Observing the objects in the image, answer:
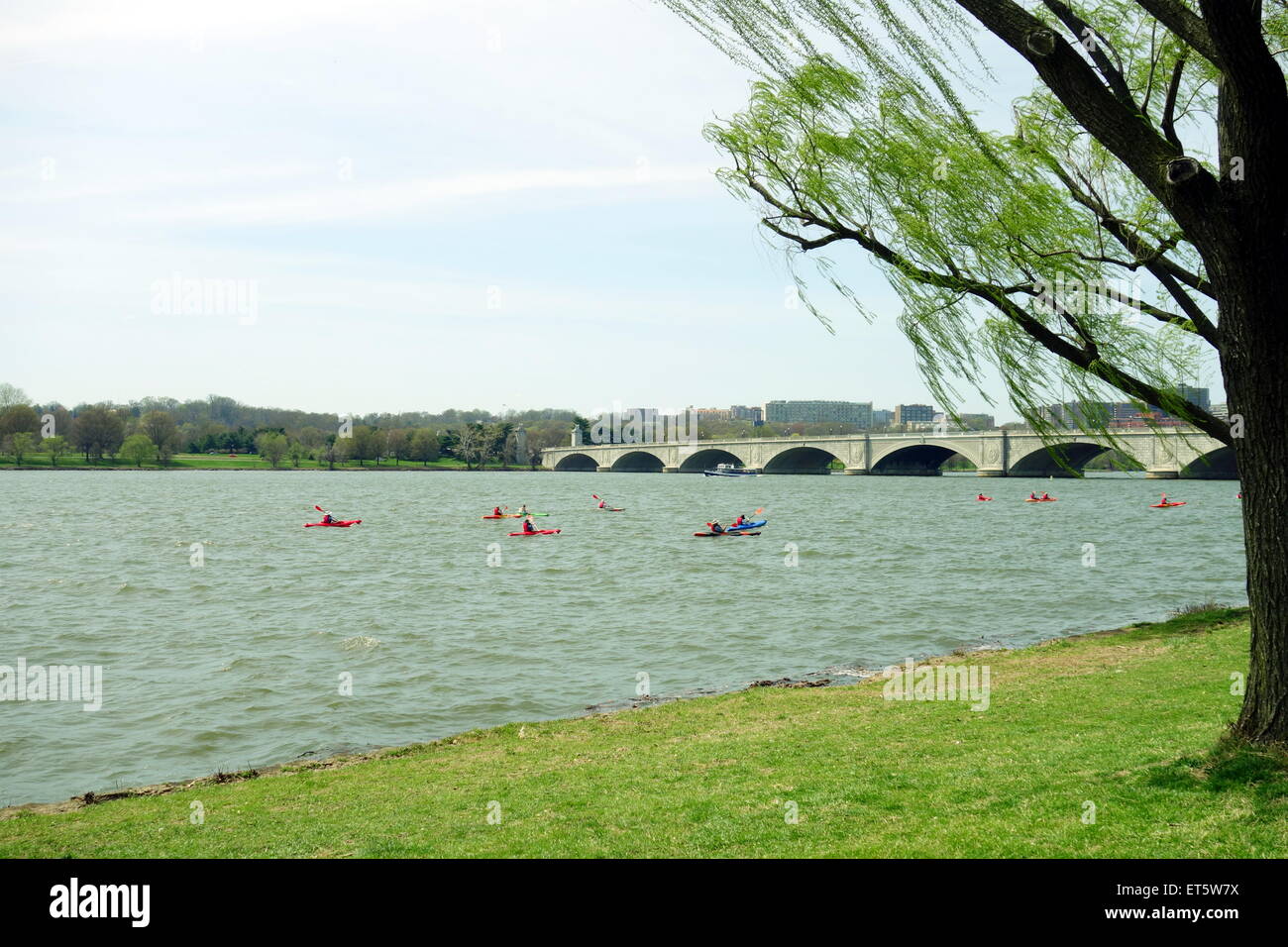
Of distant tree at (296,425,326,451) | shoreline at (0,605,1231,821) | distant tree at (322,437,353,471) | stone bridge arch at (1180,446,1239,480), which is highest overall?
distant tree at (296,425,326,451)

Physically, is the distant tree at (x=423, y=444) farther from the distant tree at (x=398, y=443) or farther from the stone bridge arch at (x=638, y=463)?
the stone bridge arch at (x=638, y=463)

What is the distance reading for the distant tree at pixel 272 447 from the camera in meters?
159

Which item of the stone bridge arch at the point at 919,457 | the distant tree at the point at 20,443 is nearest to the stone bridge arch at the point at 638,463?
the stone bridge arch at the point at 919,457

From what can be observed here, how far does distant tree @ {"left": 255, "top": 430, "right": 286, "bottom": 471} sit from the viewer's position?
521ft

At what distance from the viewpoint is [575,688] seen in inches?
705

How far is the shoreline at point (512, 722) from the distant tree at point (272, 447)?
153347 mm

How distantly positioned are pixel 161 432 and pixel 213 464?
11363 millimetres

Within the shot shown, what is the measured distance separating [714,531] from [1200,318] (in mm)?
39199

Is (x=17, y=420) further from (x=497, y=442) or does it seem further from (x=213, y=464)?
(x=497, y=442)

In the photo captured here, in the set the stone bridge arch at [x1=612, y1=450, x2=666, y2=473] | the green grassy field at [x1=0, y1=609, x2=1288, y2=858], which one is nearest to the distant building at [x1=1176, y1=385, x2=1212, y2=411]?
the green grassy field at [x1=0, y1=609, x2=1288, y2=858]

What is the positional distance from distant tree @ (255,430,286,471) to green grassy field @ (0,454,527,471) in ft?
5.14

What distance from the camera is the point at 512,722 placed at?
51.1 ft

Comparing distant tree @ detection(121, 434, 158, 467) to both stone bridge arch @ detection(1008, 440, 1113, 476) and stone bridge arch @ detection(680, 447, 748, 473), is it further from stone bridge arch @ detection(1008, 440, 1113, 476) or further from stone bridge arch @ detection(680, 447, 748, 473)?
stone bridge arch @ detection(1008, 440, 1113, 476)
